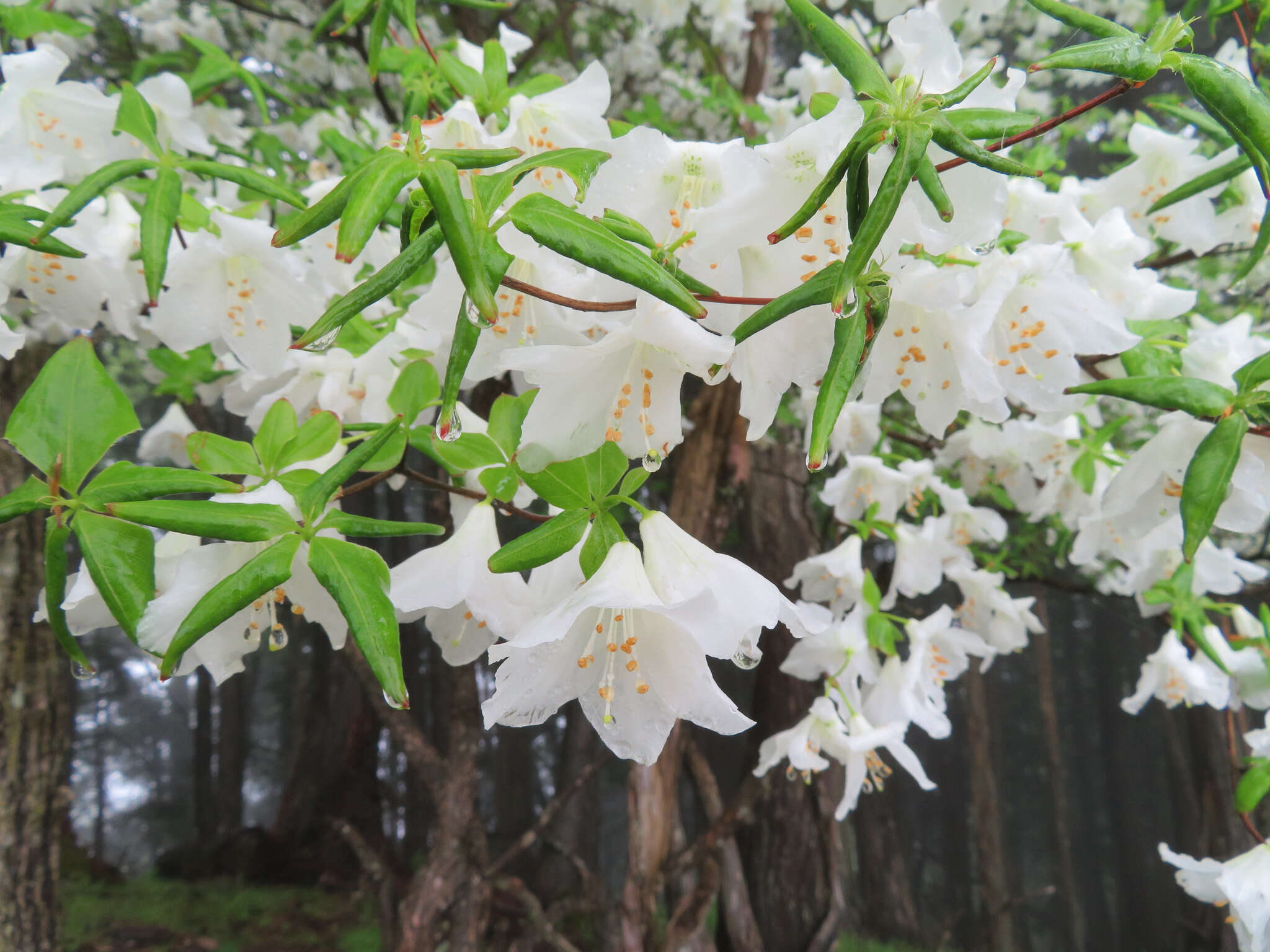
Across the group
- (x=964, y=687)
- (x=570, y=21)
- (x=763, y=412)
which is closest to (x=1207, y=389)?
(x=763, y=412)

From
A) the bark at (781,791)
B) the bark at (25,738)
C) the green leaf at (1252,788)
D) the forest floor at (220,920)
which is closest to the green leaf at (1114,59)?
the green leaf at (1252,788)

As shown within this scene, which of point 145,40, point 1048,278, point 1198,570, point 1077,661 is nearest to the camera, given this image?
Result: point 1048,278

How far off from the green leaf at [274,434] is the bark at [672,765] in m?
1.62

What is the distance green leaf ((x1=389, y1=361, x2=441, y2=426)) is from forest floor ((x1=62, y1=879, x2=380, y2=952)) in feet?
21.2

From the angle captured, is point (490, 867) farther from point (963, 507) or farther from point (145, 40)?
point (145, 40)

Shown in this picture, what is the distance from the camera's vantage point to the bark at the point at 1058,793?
8.12m

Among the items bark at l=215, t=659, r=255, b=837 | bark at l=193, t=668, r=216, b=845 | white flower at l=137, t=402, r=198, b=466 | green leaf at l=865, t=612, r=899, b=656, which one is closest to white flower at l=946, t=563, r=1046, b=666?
green leaf at l=865, t=612, r=899, b=656

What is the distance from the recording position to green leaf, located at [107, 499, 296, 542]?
71 cm

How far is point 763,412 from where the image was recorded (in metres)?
0.80

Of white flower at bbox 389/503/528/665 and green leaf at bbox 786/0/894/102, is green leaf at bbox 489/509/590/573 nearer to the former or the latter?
white flower at bbox 389/503/528/665

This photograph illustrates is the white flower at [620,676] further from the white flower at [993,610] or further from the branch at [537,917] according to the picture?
the branch at [537,917]

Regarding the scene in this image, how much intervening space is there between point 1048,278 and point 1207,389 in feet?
0.98

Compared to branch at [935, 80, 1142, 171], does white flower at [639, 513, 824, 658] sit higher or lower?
lower

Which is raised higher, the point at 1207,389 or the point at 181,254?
the point at 181,254
